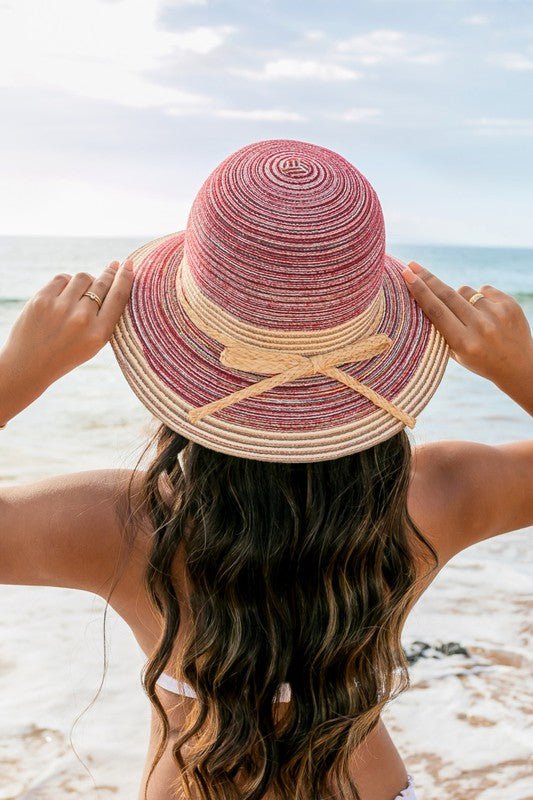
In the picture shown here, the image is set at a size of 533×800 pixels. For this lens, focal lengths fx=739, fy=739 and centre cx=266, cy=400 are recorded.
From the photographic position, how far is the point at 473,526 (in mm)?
1326

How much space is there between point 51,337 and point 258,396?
1.05 feet

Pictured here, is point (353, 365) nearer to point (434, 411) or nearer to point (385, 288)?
point (385, 288)

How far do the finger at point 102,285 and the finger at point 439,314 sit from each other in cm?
49

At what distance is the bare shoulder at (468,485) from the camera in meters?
1.28

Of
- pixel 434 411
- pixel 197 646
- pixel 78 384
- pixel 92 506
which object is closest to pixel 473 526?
pixel 197 646

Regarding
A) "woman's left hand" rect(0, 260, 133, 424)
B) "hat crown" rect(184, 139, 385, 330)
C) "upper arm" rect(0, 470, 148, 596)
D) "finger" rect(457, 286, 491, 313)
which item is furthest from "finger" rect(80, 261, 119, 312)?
"finger" rect(457, 286, 491, 313)

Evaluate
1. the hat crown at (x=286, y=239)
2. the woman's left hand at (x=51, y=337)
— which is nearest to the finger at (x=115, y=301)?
the woman's left hand at (x=51, y=337)

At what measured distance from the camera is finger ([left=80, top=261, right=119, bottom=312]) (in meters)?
1.12

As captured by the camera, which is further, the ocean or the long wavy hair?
the ocean

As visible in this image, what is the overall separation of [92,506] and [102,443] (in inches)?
210

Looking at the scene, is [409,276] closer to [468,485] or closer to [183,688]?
[468,485]

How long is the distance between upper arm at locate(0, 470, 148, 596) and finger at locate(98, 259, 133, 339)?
0.23m

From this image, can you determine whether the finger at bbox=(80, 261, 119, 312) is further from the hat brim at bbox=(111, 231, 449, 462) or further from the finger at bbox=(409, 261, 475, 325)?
the finger at bbox=(409, 261, 475, 325)

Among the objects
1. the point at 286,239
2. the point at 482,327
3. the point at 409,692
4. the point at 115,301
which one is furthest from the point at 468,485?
the point at 409,692
